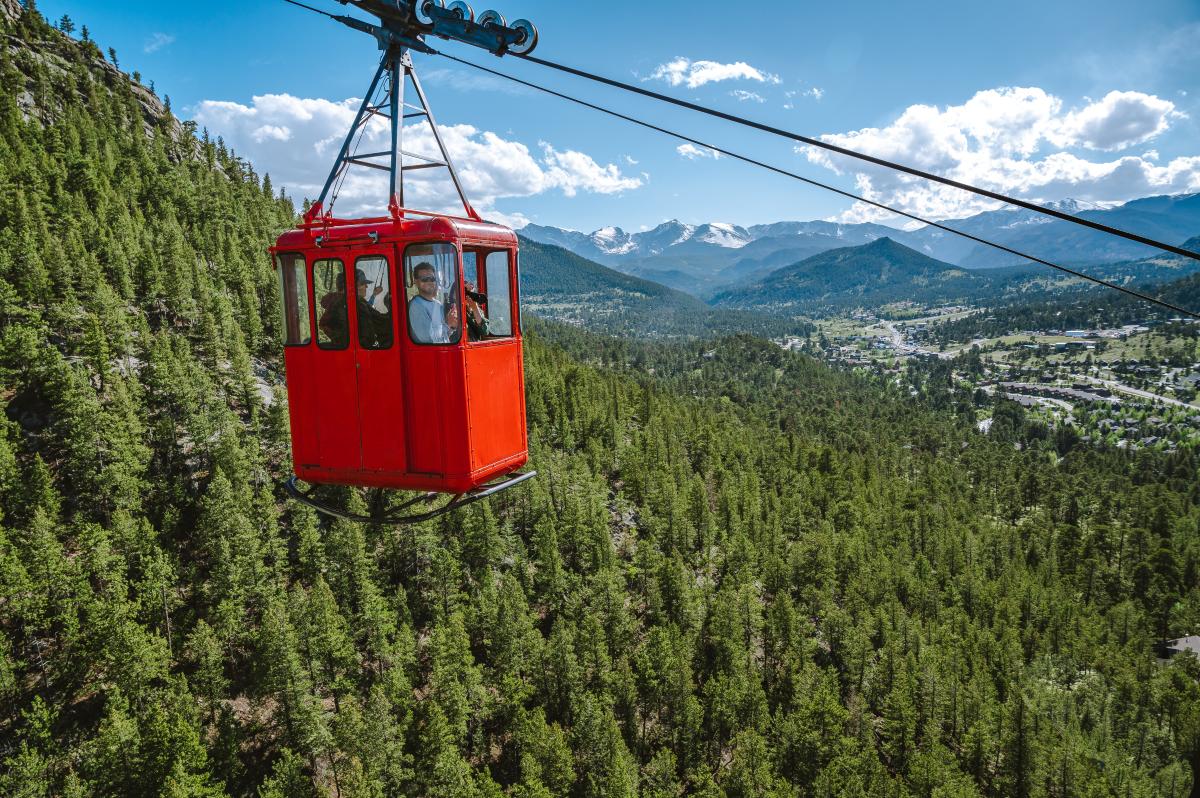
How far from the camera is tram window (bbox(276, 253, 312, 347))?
10.4m

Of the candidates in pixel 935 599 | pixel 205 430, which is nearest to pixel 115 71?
pixel 205 430

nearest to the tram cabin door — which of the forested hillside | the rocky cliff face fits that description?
the forested hillside

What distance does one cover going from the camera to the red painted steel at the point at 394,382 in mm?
9867

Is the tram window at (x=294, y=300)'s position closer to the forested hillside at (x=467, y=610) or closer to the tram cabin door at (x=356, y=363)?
the tram cabin door at (x=356, y=363)

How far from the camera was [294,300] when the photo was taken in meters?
10.7

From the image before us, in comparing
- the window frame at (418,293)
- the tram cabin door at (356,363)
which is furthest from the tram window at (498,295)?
the tram cabin door at (356,363)

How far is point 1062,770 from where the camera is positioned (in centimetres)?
5159

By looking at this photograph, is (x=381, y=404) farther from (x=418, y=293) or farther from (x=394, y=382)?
(x=418, y=293)

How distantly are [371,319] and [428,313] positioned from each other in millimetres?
1139

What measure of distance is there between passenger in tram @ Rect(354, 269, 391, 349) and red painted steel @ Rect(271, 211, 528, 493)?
70mm

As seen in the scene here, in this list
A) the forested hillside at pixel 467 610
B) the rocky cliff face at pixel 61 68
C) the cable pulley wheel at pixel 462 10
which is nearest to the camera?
the cable pulley wheel at pixel 462 10

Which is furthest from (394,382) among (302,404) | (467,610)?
(467,610)

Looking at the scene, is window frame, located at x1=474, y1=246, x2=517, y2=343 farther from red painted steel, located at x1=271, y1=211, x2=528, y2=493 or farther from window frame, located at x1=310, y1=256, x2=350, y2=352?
window frame, located at x1=310, y1=256, x2=350, y2=352

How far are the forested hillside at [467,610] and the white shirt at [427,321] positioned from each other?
41562 mm
